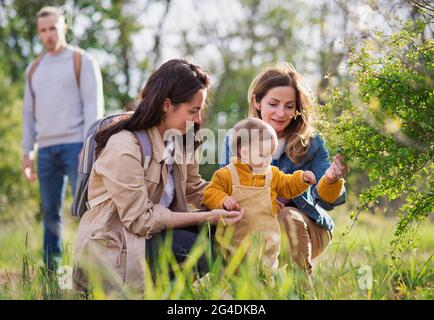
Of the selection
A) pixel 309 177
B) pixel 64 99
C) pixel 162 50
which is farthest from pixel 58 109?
pixel 162 50

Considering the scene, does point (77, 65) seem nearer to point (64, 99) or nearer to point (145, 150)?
point (64, 99)

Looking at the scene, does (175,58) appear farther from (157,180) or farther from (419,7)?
(419,7)

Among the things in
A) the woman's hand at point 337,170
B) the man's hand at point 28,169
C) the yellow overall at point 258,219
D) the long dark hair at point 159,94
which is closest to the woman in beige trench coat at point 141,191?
the long dark hair at point 159,94

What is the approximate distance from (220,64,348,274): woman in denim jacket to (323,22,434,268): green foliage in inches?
20.4

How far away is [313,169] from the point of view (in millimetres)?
4426

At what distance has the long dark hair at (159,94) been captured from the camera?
12.6 feet

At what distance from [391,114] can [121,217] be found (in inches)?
56.3

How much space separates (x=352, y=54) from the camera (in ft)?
11.8

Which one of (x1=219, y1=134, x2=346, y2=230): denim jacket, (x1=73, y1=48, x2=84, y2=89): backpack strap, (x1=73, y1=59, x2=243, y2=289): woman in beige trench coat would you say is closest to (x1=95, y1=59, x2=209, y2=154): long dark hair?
(x1=73, y1=59, x2=243, y2=289): woman in beige trench coat

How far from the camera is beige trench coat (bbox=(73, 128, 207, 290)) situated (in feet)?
11.8

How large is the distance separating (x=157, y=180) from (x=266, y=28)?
14.0m

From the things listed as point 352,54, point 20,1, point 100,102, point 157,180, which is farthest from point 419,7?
point 20,1

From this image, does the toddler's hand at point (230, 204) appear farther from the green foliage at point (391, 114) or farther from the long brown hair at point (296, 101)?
the long brown hair at point (296, 101)

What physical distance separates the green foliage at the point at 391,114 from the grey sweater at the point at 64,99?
258 centimetres
